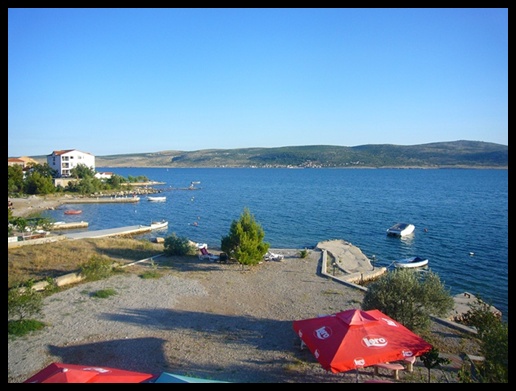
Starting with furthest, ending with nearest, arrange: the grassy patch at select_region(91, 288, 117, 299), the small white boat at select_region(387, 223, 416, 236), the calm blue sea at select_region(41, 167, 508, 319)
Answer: the small white boat at select_region(387, 223, 416, 236) → the calm blue sea at select_region(41, 167, 508, 319) → the grassy patch at select_region(91, 288, 117, 299)

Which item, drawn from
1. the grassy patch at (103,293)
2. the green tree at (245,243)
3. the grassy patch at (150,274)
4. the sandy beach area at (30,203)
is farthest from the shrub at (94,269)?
the green tree at (245,243)

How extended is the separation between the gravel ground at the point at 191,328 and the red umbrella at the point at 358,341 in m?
0.60

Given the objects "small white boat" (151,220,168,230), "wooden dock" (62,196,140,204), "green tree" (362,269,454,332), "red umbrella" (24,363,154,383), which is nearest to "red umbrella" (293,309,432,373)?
"green tree" (362,269,454,332)

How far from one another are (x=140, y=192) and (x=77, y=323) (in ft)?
152

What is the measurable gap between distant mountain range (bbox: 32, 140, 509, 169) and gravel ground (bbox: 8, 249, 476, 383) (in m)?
3.15

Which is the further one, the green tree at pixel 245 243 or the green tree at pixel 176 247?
the green tree at pixel 176 247

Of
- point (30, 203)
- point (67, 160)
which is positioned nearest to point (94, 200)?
point (67, 160)

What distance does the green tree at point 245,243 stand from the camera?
13.8 m

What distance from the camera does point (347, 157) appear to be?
2486cm

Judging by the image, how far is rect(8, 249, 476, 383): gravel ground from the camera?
237 inches

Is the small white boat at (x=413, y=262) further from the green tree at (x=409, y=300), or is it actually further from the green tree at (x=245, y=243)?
the green tree at (x=409, y=300)

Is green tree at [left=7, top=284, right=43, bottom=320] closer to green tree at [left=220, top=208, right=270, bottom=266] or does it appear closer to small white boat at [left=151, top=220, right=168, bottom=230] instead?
green tree at [left=220, top=208, right=270, bottom=266]

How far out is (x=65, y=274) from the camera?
7.99 m

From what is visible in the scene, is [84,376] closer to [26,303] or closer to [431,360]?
[26,303]
